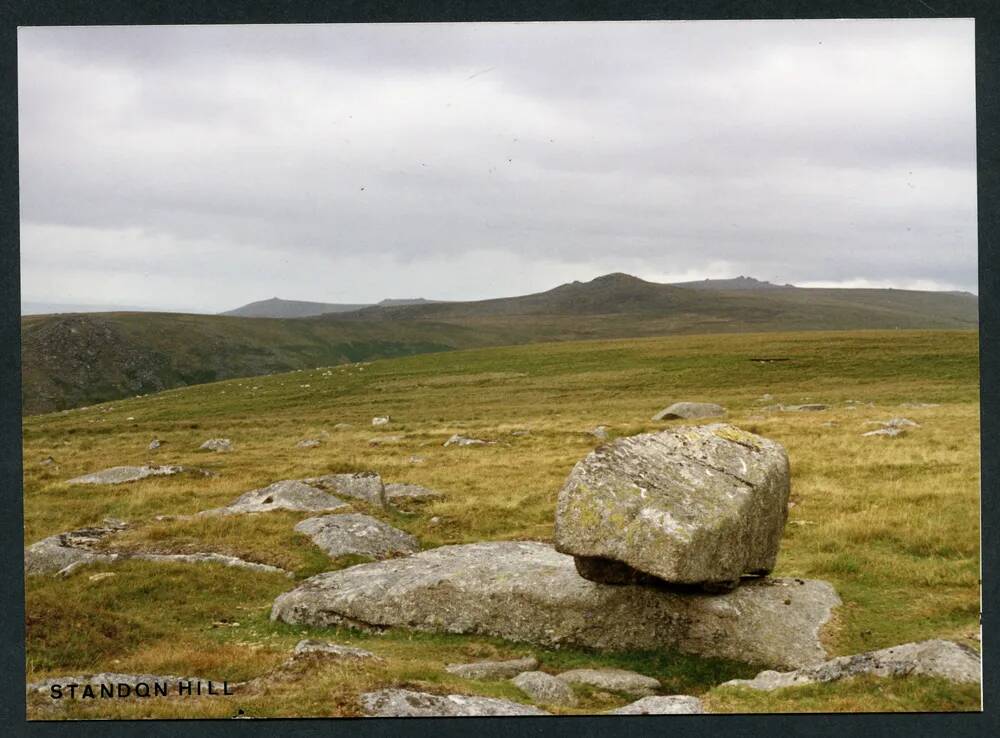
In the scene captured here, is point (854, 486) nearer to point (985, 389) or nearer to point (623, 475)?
point (985, 389)

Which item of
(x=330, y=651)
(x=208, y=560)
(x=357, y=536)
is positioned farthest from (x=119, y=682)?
(x=357, y=536)

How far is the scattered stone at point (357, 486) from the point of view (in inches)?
957

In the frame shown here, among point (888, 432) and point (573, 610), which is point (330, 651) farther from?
point (888, 432)

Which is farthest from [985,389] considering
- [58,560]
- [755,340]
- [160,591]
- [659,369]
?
[755,340]

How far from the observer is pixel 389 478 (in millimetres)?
31094

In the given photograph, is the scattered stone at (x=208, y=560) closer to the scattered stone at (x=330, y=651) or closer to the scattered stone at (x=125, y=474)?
the scattered stone at (x=330, y=651)

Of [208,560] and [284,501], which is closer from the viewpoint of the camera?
[208,560]

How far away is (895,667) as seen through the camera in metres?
11.9

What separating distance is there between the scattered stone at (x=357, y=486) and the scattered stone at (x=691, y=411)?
2515 cm

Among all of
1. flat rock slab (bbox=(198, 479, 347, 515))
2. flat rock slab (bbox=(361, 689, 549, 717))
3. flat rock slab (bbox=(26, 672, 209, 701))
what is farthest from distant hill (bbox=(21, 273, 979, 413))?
flat rock slab (bbox=(26, 672, 209, 701))

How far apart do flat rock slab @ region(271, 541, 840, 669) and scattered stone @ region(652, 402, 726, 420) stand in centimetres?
3093

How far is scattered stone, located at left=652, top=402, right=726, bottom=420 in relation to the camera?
152 ft

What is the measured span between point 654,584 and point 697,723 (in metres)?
2.80

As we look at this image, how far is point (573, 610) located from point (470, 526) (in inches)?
333
